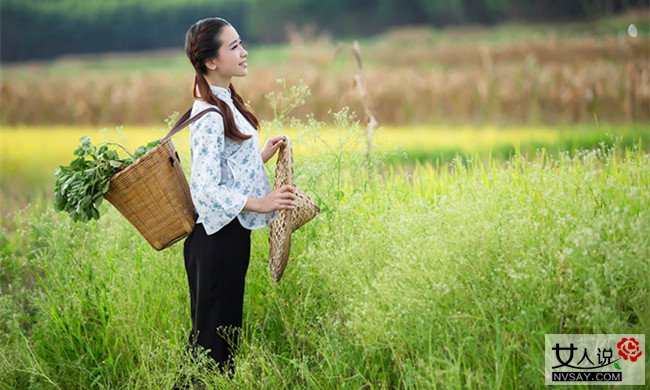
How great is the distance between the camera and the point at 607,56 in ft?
65.8

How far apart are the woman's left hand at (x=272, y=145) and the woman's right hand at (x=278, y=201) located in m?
0.31

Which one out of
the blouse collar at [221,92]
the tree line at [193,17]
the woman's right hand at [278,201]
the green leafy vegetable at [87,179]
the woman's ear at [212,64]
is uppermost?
the tree line at [193,17]

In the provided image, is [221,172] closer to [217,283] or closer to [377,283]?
[217,283]

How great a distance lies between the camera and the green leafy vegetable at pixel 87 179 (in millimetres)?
3381

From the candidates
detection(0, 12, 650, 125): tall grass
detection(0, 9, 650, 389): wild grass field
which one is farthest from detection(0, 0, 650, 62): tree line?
detection(0, 9, 650, 389): wild grass field

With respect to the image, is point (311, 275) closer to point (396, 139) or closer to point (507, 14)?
point (396, 139)

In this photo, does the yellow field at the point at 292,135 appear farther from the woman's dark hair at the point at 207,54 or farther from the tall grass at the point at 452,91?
the woman's dark hair at the point at 207,54

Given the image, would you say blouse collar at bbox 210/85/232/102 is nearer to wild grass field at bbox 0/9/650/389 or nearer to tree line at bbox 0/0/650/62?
wild grass field at bbox 0/9/650/389

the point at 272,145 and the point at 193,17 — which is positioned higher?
the point at 193,17

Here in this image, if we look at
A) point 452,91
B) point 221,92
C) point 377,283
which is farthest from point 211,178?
point 452,91

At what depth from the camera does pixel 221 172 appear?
3.25 metres

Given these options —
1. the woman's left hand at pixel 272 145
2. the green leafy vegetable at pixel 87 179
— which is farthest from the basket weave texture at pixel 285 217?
the green leafy vegetable at pixel 87 179

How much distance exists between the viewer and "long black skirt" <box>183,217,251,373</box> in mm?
3277

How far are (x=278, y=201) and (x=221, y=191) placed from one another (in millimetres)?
217
